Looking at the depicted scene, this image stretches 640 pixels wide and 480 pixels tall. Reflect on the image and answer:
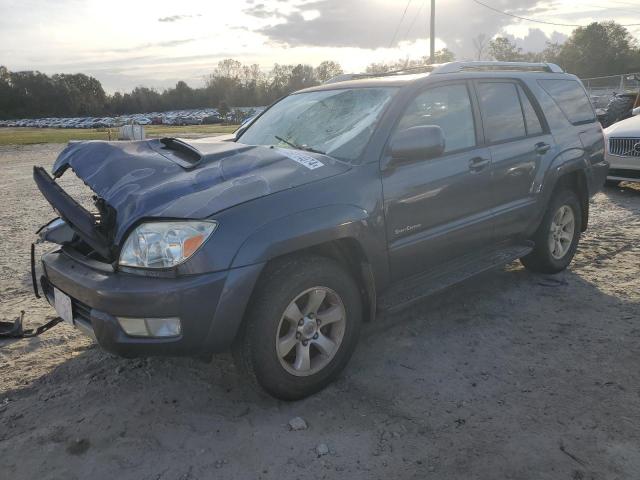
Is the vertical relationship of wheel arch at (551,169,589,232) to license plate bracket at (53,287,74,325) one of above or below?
above

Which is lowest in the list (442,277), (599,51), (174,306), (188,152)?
(442,277)

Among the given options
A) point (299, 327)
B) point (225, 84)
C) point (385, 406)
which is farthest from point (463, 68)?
point (225, 84)

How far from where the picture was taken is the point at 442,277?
375 cm

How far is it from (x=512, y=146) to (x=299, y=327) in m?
2.43

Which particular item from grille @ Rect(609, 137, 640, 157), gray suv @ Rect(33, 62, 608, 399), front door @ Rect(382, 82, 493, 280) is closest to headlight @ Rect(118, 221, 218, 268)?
gray suv @ Rect(33, 62, 608, 399)

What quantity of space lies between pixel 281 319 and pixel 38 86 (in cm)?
12062

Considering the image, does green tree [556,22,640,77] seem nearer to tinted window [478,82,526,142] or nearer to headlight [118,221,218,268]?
tinted window [478,82,526,142]

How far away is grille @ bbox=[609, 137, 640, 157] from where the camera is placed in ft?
27.8

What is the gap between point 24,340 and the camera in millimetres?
3928

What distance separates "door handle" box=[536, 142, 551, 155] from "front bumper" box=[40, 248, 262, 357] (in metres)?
2.95

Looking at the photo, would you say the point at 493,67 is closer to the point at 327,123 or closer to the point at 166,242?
the point at 327,123

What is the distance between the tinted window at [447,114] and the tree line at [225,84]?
71.7 metres

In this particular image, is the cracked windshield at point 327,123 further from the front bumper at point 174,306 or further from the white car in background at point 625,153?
the white car in background at point 625,153

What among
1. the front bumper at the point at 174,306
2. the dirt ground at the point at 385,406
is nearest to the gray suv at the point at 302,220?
the front bumper at the point at 174,306
